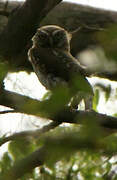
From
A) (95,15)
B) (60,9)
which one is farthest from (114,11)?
(60,9)

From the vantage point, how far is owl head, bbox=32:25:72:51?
634 cm

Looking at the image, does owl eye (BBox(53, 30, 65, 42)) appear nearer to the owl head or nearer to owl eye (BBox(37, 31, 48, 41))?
the owl head

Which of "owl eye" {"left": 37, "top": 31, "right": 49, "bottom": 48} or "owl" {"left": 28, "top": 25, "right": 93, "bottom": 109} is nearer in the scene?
"owl" {"left": 28, "top": 25, "right": 93, "bottom": 109}

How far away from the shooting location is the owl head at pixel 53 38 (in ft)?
20.8

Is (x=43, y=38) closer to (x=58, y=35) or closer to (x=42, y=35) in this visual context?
(x=42, y=35)

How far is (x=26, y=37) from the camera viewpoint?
3.99 meters

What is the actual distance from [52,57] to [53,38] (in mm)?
967

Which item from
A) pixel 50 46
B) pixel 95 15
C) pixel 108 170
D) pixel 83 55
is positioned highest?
pixel 83 55

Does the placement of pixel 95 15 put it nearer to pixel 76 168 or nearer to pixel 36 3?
pixel 36 3

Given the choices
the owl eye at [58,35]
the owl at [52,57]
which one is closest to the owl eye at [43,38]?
the owl at [52,57]

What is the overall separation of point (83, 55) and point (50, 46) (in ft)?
17.1

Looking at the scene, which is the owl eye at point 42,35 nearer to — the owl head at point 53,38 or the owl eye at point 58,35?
the owl head at point 53,38

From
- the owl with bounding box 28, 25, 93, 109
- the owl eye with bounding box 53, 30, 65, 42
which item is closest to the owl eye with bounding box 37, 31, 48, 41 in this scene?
the owl with bounding box 28, 25, 93, 109

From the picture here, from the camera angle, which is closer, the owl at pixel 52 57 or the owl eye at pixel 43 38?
the owl at pixel 52 57
